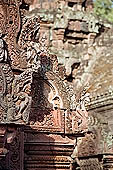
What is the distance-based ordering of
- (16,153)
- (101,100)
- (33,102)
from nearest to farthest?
(16,153), (33,102), (101,100)

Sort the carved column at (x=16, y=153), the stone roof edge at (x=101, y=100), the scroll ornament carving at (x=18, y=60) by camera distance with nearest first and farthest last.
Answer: the scroll ornament carving at (x=18, y=60)
the carved column at (x=16, y=153)
the stone roof edge at (x=101, y=100)

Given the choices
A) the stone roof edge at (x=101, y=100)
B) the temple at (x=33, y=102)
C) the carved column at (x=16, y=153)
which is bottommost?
the carved column at (x=16, y=153)

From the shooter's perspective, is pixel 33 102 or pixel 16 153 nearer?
pixel 16 153

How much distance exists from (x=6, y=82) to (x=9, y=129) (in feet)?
1.75

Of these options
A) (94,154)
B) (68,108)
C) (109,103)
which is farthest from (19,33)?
(109,103)

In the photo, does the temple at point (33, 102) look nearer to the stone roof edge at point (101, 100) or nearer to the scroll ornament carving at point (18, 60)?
the scroll ornament carving at point (18, 60)

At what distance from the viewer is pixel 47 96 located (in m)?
6.38

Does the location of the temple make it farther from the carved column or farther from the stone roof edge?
the stone roof edge

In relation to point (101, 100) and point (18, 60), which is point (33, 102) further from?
point (101, 100)

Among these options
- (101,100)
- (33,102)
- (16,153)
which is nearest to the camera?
(16,153)

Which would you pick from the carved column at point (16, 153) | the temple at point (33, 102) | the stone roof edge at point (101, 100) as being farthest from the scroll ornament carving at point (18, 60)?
the stone roof edge at point (101, 100)

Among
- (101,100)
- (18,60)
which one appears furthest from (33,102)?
(101,100)

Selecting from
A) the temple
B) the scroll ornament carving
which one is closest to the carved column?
the temple

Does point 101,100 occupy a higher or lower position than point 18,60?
higher
